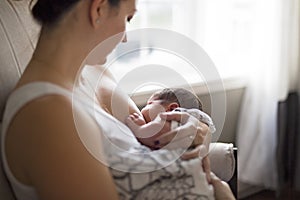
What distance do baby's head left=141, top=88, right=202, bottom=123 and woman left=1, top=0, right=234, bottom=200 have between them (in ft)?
0.83

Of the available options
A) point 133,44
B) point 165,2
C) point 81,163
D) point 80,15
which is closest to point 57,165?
point 81,163

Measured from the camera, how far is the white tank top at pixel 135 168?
3.36 ft

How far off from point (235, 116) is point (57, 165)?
2009 mm

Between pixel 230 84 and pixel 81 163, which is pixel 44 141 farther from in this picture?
pixel 230 84

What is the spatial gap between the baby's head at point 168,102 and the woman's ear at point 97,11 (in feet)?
1.26

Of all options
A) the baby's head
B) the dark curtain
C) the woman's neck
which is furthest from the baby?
the dark curtain

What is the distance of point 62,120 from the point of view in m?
0.95

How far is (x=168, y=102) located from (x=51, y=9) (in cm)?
46

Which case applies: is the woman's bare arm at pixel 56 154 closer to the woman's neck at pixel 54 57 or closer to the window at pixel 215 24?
the woman's neck at pixel 54 57

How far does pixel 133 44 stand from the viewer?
1850 millimetres

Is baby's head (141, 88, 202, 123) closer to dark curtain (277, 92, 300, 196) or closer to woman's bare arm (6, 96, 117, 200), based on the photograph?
woman's bare arm (6, 96, 117, 200)

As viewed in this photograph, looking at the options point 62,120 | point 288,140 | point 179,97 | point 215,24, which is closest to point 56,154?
point 62,120

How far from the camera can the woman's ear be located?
1018mm

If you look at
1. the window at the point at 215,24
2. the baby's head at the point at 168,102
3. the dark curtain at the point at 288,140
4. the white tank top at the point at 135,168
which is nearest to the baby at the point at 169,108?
the baby's head at the point at 168,102
